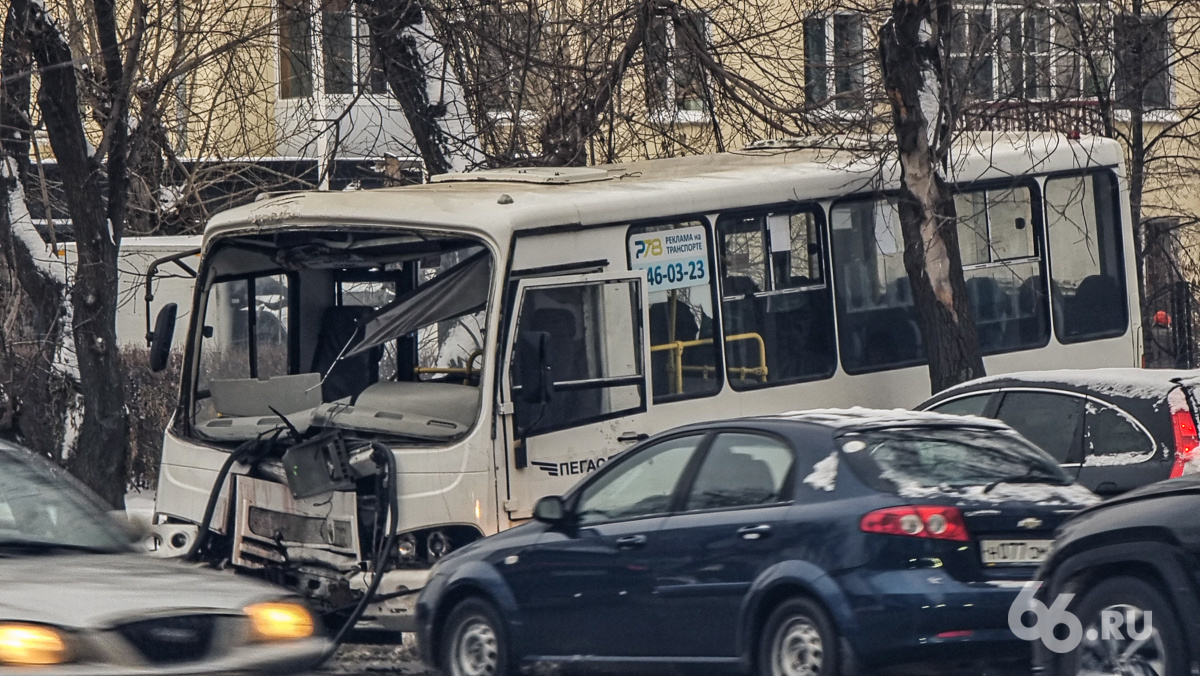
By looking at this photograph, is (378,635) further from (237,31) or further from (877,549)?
(237,31)

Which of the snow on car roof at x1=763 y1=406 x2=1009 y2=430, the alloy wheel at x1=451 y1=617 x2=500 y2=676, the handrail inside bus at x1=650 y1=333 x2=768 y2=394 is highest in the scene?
the handrail inside bus at x1=650 y1=333 x2=768 y2=394

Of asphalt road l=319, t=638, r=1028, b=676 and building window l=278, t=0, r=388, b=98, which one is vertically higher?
building window l=278, t=0, r=388, b=98

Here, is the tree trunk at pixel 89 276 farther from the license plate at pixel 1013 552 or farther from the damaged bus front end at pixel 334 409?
the license plate at pixel 1013 552

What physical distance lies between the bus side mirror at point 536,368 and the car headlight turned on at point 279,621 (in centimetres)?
315

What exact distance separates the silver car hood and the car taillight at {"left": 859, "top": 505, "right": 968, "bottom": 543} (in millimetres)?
2418

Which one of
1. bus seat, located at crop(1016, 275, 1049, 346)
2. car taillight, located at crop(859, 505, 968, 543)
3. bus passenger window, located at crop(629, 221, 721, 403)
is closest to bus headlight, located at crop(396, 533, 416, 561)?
bus passenger window, located at crop(629, 221, 721, 403)

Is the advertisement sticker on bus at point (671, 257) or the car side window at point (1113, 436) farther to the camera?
the advertisement sticker on bus at point (671, 257)

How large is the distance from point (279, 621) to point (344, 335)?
17.7 feet

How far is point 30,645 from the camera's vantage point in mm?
5676

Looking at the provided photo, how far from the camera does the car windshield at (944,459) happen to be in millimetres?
7336

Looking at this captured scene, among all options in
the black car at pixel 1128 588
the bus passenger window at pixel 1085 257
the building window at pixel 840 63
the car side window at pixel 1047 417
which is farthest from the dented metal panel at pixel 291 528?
the building window at pixel 840 63

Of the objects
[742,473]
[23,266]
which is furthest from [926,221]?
[23,266]

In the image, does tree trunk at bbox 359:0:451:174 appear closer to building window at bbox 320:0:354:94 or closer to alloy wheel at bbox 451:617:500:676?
building window at bbox 320:0:354:94

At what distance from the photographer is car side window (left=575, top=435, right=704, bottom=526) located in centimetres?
809
